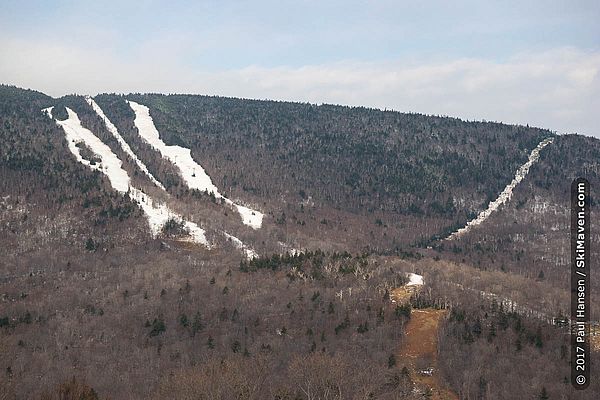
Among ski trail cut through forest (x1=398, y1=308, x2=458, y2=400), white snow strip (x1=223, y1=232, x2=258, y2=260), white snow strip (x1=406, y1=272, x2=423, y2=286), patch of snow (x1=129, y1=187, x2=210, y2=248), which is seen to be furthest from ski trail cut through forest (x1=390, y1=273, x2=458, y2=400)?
patch of snow (x1=129, y1=187, x2=210, y2=248)

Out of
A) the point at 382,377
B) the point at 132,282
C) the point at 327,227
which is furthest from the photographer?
the point at 327,227

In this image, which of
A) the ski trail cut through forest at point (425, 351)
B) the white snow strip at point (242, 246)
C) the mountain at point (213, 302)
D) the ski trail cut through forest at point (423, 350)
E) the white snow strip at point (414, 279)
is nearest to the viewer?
the mountain at point (213, 302)

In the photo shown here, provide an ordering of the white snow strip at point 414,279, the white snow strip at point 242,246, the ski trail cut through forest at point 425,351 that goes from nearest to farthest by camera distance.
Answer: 1. the ski trail cut through forest at point 425,351
2. the white snow strip at point 414,279
3. the white snow strip at point 242,246

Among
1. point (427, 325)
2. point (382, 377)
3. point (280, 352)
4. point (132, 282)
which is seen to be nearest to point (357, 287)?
point (427, 325)

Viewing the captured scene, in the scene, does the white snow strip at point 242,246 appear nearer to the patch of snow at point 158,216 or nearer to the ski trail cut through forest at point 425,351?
the patch of snow at point 158,216

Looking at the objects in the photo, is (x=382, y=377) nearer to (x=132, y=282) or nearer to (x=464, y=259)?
(x=132, y=282)

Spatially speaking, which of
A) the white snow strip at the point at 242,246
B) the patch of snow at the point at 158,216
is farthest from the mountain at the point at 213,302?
the white snow strip at the point at 242,246

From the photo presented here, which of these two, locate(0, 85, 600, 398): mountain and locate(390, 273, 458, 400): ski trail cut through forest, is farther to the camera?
locate(390, 273, 458, 400): ski trail cut through forest

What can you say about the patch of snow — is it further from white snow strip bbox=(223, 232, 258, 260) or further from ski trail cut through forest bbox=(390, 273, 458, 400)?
ski trail cut through forest bbox=(390, 273, 458, 400)
